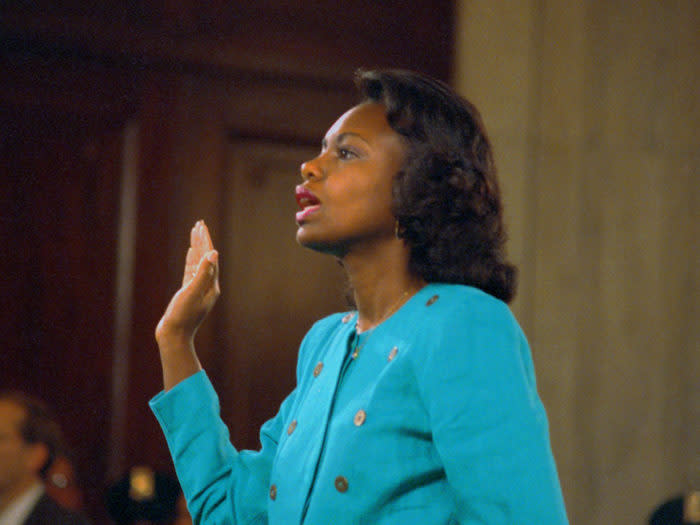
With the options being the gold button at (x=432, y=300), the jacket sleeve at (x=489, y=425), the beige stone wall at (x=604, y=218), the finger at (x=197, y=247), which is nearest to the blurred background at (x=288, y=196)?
the beige stone wall at (x=604, y=218)

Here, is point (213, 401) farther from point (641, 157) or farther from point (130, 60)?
point (641, 157)

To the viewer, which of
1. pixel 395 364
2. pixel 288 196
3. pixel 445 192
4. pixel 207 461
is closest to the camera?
pixel 395 364

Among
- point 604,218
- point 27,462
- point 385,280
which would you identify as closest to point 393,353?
point 385,280

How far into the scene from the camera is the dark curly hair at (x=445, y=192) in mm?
1509

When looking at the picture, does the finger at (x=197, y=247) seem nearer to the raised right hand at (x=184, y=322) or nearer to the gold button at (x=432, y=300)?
the raised right hand at (x=184, y=322)

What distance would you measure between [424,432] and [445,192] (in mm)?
360

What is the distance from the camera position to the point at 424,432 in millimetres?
1335

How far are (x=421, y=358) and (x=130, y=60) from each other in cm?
269

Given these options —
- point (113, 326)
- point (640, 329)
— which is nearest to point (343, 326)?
point (113, 326)

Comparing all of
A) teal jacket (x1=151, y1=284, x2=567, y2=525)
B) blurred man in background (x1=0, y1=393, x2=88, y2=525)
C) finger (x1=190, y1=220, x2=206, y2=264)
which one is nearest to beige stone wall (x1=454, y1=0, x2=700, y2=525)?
blurred man in background (x1=0, y1=393, x2=88, y2=525)

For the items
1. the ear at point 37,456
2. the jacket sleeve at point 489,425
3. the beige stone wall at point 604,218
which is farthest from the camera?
the beige stone wall at point 604,218

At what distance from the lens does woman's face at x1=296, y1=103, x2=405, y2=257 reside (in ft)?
5.01

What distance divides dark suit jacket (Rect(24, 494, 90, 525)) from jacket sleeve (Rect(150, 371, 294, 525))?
1431mm

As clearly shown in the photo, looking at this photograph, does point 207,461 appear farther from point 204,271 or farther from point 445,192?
point 445,192
